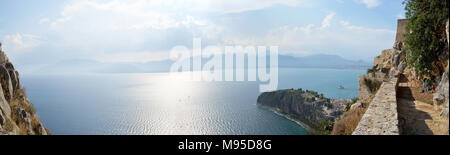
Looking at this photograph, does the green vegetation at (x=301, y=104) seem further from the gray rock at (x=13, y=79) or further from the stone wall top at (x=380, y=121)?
the gray rock at (x=13, y=79)

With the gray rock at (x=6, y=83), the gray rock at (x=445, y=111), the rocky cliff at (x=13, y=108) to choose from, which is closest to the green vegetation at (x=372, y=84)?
the gray rock at (x=445, y=111)

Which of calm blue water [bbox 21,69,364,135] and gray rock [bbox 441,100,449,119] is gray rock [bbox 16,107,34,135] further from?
calm blue water [bbox 21,69,364,135]

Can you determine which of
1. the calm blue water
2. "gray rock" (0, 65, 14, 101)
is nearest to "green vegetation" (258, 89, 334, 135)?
the calm blue water

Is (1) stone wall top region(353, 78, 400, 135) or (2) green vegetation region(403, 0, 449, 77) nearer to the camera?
(1) stone wall top region(353, 78, 400, 135)

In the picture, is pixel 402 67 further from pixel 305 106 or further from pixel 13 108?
pixel 305 106
